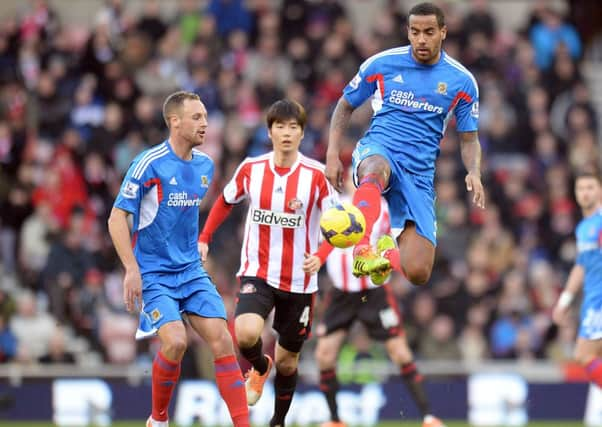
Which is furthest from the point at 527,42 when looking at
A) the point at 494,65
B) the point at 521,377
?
the point at 521,377

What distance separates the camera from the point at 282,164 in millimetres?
10594

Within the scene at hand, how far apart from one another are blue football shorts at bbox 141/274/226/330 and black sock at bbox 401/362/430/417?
3.73m

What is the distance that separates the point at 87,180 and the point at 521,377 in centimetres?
655

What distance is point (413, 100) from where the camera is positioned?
31.5ft

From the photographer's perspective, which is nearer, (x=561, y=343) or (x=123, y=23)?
(x=561, y=343)

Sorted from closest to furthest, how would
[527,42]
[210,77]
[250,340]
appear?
[250,340], [210,77], [527,42]

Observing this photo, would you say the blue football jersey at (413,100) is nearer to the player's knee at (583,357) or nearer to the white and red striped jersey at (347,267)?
the white and red striped jersey at (347,267)

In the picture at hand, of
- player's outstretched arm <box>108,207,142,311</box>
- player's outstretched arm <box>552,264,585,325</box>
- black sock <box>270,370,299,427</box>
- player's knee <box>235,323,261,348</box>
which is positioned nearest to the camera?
player's outstretched arm <box>108,207,142,311</box>

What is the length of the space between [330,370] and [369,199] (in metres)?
3.99

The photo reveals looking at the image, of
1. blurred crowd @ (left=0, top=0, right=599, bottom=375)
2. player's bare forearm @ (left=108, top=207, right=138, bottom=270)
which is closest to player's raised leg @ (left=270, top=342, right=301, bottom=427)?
player's bare forearm @ (left=108, top=207, right=138, bottom=270)

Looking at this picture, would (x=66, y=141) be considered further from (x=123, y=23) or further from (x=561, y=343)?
(x=561, y=343)

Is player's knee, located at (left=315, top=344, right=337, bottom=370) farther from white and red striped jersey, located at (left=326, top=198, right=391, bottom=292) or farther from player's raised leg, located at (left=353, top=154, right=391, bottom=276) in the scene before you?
player's raised leg, located at (left=353, top=154, right=391, bottom=276)

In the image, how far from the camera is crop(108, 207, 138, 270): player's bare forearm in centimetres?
909

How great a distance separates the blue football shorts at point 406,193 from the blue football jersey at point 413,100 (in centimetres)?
6
